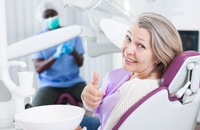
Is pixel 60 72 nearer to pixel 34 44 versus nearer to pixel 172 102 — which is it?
pixel 34 44

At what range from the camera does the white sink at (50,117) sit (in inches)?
32.2

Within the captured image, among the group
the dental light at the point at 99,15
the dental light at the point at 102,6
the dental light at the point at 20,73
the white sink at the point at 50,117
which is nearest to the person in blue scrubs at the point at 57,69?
the dental light at the point at 99,15

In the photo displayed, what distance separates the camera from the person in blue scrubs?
8.10 feet

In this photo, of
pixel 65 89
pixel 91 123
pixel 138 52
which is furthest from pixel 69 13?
pixel 138 52

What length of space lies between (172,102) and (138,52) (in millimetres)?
201

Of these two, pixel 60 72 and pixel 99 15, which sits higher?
pixel 99 15

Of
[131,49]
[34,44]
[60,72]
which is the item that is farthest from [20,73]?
[60,72]

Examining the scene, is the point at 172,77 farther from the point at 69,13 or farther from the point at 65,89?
the point at 69,13

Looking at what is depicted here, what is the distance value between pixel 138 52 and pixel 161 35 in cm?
10

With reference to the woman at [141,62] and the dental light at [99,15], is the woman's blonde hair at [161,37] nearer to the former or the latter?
the woman at [141,62]

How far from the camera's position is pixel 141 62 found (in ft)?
3.50

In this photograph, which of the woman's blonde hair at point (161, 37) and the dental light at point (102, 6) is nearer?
the woman's blonde hair at point (161, 37)

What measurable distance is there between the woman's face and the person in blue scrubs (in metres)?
1.42

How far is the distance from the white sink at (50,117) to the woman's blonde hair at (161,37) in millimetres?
337
